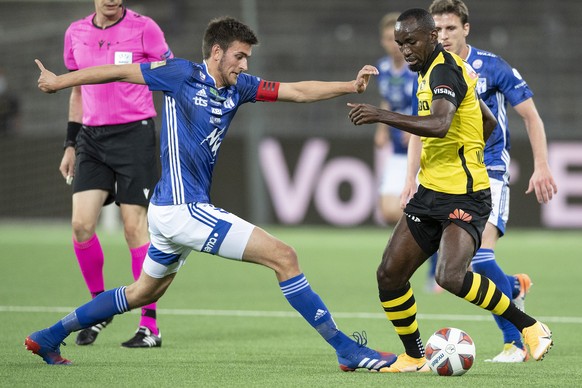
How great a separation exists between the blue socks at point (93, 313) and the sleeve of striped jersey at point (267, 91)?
140 cm

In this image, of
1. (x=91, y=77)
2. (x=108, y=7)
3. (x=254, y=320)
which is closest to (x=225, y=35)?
(x=91, y=77)

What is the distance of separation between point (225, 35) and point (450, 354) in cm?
217

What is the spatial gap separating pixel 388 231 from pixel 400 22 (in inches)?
451

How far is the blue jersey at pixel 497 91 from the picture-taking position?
7.26 m

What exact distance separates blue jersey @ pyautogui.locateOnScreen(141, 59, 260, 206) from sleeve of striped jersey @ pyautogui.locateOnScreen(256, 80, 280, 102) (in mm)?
240

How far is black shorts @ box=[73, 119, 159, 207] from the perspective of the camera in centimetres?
780

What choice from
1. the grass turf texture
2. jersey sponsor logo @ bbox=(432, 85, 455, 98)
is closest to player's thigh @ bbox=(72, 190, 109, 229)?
the grass turf texture

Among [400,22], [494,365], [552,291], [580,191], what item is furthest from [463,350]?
[580,191]

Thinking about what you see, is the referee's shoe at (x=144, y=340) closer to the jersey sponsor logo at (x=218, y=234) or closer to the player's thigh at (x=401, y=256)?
the jersey sponsor logo at (x=218, y=234)

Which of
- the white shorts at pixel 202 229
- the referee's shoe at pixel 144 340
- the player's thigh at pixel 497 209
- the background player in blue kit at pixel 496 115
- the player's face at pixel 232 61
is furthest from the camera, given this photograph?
the referee's shoe at pixel 144 340

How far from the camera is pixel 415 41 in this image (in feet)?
19.9

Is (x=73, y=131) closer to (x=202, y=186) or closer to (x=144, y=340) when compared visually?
(x=144, y=340)

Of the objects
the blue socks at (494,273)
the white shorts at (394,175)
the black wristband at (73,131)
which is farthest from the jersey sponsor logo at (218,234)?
the white shorts at (394,175)

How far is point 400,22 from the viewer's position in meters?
6.08
